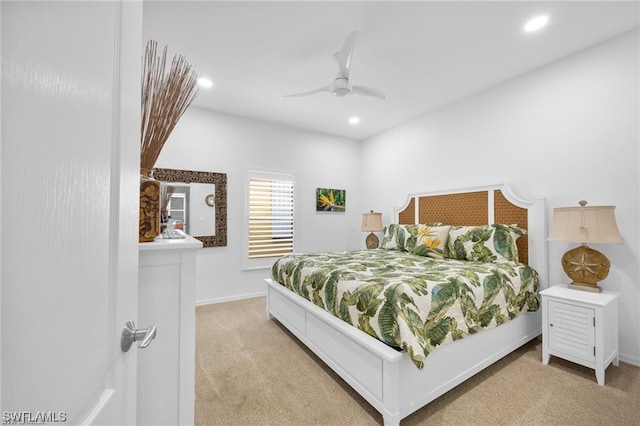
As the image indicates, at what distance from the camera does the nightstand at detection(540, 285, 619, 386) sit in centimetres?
196

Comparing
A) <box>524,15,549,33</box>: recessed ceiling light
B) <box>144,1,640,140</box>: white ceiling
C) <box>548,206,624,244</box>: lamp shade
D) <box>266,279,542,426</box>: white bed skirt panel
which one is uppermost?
<box>524,15,549,33</box>: recessed ceiling light

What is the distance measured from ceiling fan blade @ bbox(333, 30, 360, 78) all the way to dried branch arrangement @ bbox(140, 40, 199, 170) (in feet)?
4.73

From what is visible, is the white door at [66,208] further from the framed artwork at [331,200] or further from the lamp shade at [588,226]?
the framed artwork at [331,200]

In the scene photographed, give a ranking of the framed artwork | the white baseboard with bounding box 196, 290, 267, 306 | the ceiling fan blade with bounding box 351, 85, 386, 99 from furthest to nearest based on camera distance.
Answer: the framed artwork
the white baseboard with bounding box 196, 290, 267, 306
the ceiling fan blade with bounding box 351, 85, 386, 99

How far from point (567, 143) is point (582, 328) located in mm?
1772

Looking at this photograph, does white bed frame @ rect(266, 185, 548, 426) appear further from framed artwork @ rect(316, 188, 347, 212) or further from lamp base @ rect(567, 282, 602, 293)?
framed artwork @ rect(316, 188, 347, 212)

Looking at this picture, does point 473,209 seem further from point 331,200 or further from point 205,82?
point 205,82

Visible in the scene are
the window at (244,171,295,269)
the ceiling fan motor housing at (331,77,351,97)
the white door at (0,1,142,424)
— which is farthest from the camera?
the window at (244,171,295,269)

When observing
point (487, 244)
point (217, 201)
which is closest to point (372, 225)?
point (487, 244)

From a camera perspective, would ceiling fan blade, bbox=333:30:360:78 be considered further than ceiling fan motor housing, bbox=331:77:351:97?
No

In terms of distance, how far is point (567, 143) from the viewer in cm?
267

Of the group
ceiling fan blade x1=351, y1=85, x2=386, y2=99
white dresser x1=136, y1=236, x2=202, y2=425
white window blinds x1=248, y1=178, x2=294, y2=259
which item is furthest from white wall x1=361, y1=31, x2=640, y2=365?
white dresser x1=136, y1=236, x2=202, y2=425

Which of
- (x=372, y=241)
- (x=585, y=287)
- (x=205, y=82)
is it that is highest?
(x=205, y=82)

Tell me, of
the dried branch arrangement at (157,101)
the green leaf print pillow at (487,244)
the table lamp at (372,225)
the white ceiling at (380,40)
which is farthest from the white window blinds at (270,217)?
the dried branch arrangement at (157,101)
